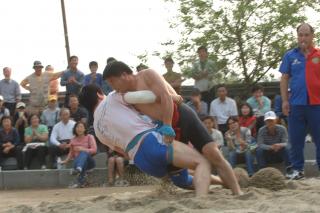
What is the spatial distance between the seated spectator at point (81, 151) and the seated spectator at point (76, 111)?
928 millimetres

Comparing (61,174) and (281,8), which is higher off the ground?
(281,8)

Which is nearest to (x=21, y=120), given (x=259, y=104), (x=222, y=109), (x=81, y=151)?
(x=81, y=151)

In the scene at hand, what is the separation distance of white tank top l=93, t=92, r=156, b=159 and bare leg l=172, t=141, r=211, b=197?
1.05 feet

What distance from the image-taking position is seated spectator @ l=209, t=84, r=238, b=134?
40.7 ft

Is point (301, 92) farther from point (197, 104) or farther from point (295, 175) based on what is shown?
point (197, 104)

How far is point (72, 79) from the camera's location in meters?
13.5

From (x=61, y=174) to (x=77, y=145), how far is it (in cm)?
51

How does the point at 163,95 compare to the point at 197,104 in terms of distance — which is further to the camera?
the point at 197,104

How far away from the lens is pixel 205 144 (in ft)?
21.6

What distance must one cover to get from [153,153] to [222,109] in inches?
244

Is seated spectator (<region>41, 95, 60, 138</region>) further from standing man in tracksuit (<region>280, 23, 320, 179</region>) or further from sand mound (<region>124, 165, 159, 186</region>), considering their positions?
standing man in tracksuit (<region>280, 23, 320, 179</region>)

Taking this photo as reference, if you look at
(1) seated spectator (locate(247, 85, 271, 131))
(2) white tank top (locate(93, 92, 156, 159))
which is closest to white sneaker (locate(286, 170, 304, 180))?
(2) white tank top (locate(93, 92, 156, 159))

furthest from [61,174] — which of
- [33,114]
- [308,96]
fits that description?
[308,96]

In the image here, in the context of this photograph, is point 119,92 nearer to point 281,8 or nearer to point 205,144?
point 205,144
